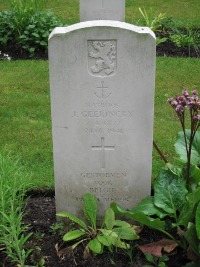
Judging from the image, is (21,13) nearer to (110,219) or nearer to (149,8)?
(149,8)

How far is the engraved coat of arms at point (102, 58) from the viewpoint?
351 cm

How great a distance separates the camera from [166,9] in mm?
10750

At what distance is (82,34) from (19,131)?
252 centimetres

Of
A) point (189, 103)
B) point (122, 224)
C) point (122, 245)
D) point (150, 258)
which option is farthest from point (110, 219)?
point (189, 103)

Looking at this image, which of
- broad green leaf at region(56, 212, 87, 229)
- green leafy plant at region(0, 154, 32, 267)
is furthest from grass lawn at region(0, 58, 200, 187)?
broad green leaf at region(56, 212, 87, 229)

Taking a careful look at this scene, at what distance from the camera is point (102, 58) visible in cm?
355

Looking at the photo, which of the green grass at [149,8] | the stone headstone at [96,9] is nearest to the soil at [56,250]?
the stone headstone at [96,9]

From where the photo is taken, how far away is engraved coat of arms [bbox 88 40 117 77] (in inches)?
138

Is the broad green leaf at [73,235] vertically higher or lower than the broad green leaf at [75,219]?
lower

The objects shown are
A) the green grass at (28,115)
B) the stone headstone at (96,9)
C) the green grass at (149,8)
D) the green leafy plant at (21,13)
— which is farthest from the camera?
the green grass at (149,8)

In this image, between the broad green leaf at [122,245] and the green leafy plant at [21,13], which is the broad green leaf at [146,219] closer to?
the broad green leaf at [122,245]

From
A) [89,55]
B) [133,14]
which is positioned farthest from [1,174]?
[133,14]

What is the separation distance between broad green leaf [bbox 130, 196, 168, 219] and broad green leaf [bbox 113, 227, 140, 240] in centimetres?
15

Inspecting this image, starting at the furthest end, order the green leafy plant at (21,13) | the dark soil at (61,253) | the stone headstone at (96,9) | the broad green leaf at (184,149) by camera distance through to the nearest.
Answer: the green leafy plant at (21,13), the stone headstone at (96,9), the broad green leaf at (184,149), the dark soil at (61,253)
